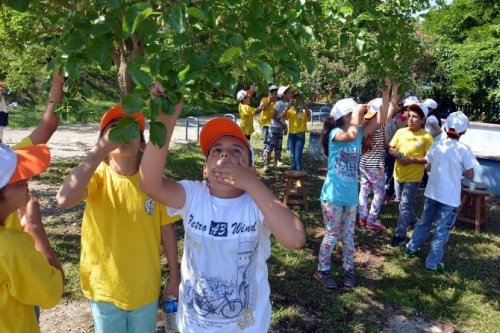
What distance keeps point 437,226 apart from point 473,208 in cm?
222

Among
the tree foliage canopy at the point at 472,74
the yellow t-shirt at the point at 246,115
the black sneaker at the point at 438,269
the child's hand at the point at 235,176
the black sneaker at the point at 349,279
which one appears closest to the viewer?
the child's hand at the point at 235,176

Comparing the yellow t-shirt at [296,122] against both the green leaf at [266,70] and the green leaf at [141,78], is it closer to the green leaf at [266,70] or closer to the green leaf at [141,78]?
the green leaf at [266,70]

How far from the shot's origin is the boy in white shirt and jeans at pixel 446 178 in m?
4.69

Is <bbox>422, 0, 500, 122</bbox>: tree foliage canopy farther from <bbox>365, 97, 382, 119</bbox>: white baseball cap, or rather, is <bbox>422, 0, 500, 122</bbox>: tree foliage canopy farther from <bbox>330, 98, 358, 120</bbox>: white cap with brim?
<bbox>330, 98, 358, 120</bbox>: white cap with brim

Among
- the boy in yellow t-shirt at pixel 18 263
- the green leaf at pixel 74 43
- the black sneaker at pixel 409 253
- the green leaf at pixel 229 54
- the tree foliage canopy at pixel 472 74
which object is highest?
the tree foliage canopy at pixel 472 74

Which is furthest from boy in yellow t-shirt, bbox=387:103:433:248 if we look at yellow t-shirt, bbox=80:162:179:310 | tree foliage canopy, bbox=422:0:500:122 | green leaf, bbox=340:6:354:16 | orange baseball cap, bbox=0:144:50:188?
tree foliage canopy, bbox=422:0:500:122

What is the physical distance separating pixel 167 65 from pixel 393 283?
3945 mm

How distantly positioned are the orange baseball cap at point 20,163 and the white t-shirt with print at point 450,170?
4042mm

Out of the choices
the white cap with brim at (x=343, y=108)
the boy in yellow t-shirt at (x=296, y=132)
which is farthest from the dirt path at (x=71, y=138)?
the white cap with brim at (x=343, y=108)

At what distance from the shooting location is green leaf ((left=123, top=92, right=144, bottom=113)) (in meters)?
1.25

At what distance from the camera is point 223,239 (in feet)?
6.43

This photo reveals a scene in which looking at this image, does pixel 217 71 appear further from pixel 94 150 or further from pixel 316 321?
pixel 316 321

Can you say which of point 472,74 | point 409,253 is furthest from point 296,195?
point 472,74

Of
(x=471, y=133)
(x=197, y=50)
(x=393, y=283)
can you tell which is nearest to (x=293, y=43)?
(x=197, y=50)
